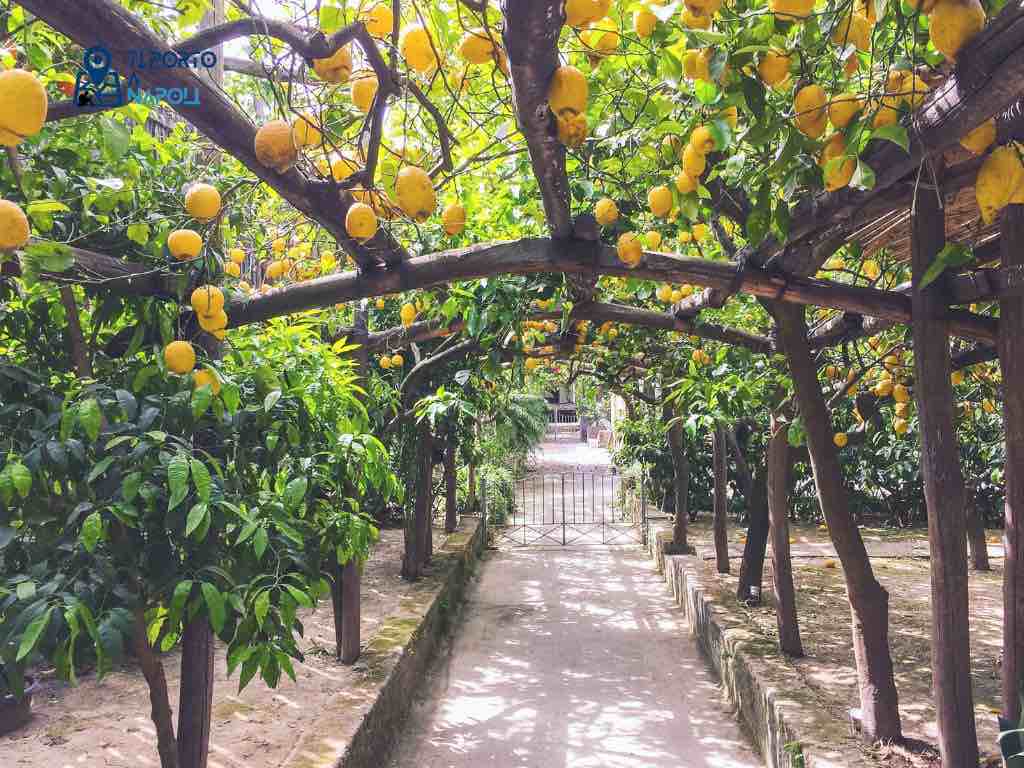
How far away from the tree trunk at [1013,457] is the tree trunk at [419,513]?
5.23m

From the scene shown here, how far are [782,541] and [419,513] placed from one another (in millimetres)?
3384

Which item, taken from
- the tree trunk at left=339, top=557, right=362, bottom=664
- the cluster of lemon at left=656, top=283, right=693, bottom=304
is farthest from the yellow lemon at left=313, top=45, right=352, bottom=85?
the tree trunk at left=339, top=557, right=362, bottom=664

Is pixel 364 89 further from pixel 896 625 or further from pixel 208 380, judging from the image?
pixel 896 625

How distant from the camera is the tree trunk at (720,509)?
6.80 m

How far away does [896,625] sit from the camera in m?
5.28

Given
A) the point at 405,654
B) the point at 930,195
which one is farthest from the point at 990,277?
the point at 405,654

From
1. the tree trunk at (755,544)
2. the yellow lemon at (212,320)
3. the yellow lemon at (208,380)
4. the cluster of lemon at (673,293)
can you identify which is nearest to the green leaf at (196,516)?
the yellow lemon at (208,380)

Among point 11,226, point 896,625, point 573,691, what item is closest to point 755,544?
point 896,625

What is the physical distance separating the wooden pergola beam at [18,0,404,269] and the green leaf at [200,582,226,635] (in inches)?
38.7

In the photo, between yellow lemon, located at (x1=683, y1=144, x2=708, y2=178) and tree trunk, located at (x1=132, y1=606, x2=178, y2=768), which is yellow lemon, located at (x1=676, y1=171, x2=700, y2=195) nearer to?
yellow lemon, located at (x1=683, y1=144, x2=708, y2=178)

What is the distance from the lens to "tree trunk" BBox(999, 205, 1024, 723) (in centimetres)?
207

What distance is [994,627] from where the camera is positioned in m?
5.15

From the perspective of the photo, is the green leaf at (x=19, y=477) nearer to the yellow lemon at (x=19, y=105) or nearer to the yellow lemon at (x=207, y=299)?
the yellow lemon at (x=207, y=299)

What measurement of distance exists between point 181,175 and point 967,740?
3107 millimetres
